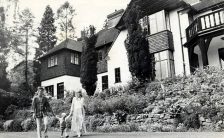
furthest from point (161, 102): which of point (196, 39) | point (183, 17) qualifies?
point (183, 17)

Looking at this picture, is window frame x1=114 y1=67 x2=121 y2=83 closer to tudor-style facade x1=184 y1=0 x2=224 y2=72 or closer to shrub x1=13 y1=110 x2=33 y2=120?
tudor-style facade x1=184 y1=0 x2=224 y2=72

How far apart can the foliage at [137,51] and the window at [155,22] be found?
2.20 m

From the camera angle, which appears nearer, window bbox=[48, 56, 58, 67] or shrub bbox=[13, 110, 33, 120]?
shrub bbox=[13, 110, 33, 120]

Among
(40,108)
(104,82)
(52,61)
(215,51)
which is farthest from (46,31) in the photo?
(40,108)

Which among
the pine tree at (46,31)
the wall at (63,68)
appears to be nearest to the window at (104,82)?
the wall at (63,68)

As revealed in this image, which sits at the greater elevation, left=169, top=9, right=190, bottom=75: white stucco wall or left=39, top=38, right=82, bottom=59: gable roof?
left=39, top=38, right=82, bottom=59: gable roof

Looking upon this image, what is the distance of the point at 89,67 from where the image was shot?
25.7 m

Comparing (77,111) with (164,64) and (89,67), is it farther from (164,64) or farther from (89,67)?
(89,67)

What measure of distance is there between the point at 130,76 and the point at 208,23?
7749 mm

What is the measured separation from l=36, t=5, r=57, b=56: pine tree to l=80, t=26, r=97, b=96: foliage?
25706 millimetres

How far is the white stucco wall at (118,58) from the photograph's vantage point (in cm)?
2597

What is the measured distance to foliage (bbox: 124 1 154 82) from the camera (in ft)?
67.5

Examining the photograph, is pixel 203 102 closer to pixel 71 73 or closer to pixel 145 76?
pixel 145 76

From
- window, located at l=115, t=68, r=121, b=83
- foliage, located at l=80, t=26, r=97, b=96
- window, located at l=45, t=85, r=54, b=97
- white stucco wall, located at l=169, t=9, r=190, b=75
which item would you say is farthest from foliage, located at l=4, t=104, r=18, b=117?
white stucco wall, located at l=169, t=9, r=190, b=75
